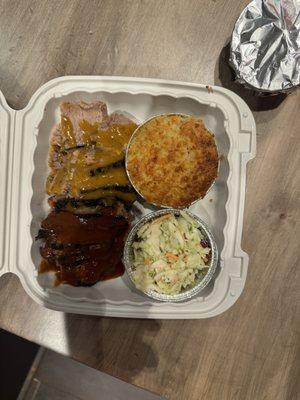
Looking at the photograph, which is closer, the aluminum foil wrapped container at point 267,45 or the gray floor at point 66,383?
the aluminum foil wrapped container at point 267,45

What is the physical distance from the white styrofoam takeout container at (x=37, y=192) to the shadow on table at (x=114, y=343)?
0.16m

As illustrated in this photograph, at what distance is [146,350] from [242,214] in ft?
2.73

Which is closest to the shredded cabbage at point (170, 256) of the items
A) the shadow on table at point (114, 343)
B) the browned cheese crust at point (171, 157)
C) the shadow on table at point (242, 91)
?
the browned cheese crust at point (171, 157)

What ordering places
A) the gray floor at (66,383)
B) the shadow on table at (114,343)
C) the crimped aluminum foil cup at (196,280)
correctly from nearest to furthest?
1. the crimped aluminum foil cup at (196,280)
2. the shadow on table at (114,343)
3. the gray floor at (66,383)

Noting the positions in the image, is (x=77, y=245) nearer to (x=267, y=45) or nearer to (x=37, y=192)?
(x=37, y=192)

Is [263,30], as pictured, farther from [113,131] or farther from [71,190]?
[71,190]

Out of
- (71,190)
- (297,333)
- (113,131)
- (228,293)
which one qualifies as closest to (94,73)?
(113,131)

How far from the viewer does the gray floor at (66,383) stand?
2465 millimetres


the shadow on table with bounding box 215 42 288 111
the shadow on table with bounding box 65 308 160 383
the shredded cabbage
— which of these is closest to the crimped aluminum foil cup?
the shredded cabbage

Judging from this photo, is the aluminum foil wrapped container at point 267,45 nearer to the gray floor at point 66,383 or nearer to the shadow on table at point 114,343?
the shadow on table at point 114,343

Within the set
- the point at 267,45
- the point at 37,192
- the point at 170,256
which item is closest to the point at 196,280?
the point at 170,256

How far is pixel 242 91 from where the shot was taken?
79.2 inches

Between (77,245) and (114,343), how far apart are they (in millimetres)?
538

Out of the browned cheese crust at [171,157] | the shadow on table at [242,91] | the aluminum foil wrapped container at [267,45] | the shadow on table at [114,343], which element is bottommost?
the shadow on table at [114,343]
